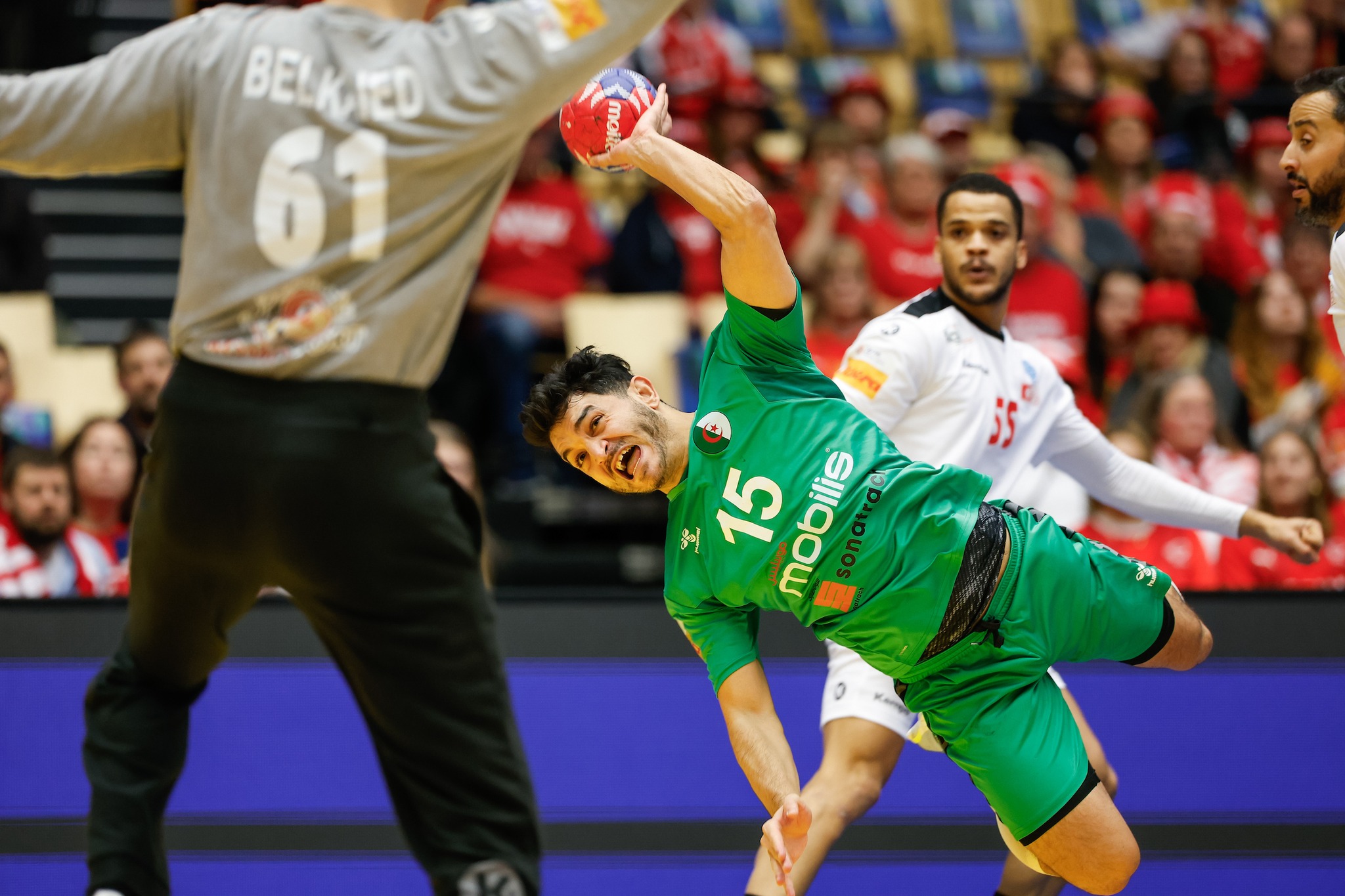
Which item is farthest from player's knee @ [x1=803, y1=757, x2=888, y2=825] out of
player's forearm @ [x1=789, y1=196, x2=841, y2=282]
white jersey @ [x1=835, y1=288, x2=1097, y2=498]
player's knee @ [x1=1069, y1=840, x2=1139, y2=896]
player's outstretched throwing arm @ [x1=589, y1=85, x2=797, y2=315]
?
player's forearm @ [x1=789, y1=196, x2=841, y2=282]

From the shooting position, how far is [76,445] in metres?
5.60

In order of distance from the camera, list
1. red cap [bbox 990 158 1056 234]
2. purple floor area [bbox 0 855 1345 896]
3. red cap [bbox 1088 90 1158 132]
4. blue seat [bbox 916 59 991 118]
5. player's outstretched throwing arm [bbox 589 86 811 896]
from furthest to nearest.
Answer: blue seat [bbox 916 59 991 118] < red cap [bbox 1088 90 1158 132] < red cap [bbox 990 158 1056 234] < purple floor area [bbox 0 855 1345 896] < player's outstretched throwing arm [bbox 589 86 811 896]

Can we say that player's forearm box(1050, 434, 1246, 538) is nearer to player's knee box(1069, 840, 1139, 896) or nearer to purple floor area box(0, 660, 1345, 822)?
purple floor area box(0, 660, 1345, 822)

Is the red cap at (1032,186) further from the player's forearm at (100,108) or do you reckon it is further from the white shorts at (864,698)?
the player's forearm at (100,108)

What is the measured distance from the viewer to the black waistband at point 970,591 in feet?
10.8

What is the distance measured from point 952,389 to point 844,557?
0.91 meters

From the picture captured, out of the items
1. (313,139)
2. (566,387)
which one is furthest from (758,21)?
(313,139)

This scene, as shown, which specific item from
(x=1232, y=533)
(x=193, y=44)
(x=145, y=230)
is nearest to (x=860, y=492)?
(x=1232, y=533)

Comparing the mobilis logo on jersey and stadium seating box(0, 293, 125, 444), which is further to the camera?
stadium seating box(0, 293, 125, 444)

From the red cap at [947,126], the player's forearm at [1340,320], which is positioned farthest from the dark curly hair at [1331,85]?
the red cap at [947,126]

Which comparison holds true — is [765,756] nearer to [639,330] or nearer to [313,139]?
[313,139]

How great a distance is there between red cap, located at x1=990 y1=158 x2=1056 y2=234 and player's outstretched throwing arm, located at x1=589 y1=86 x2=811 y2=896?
4572 millimetres

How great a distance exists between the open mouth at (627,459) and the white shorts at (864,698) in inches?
35.1

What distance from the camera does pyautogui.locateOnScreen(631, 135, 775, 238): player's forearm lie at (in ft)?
9.93
